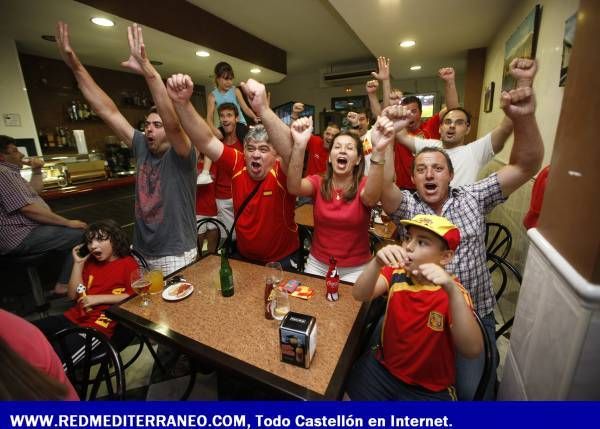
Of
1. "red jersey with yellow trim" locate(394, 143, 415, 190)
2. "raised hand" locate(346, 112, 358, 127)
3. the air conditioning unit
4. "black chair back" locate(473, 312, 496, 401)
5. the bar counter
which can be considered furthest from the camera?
the air conditioning unit

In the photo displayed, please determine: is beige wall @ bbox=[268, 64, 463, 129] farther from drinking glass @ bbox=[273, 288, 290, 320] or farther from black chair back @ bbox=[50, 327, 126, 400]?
black chair back @ bbox=[50, 327, 126, 400]

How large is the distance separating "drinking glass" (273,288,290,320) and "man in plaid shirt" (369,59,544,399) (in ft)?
2.36

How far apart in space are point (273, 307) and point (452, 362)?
726 millimetres

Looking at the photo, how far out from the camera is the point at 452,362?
1096 millimetres

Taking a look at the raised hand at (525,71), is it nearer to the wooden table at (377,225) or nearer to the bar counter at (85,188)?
the wooden table at (377,225)

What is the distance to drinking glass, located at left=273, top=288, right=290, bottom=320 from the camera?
1.22m

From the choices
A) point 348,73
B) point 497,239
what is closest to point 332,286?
point 497,239

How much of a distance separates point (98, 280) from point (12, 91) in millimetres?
3826

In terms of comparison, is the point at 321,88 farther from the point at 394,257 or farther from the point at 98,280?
the point at 394,257

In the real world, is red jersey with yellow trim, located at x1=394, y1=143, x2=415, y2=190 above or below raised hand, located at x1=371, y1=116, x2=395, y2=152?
below

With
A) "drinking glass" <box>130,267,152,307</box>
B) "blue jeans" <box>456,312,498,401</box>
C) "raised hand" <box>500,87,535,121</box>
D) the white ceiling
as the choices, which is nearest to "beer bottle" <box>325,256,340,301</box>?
"blue jeans" <box>456,312,498,401</box>

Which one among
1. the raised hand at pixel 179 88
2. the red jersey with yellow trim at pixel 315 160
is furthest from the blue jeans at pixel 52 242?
the red jersey with yellow trim at pixel 315 160

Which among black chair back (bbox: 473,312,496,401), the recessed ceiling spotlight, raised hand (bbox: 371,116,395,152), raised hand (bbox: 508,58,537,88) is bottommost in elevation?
black chair back (bbox: 473,312,496,401)

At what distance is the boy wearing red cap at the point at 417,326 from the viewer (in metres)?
1.03
